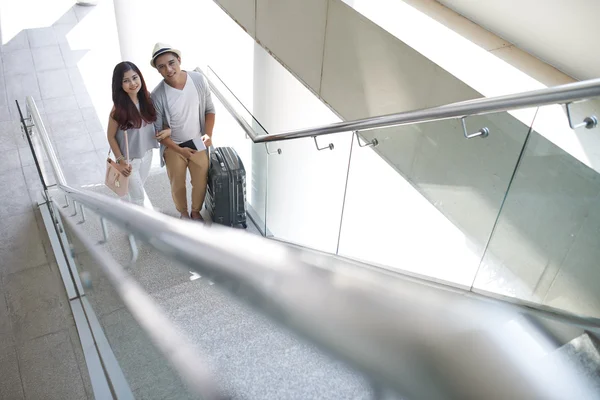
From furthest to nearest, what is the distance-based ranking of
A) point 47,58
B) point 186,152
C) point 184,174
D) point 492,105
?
point 47,58
point 184,174
point 186,152
point 492,105

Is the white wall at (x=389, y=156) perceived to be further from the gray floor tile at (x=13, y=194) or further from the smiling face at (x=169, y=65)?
the gray floor tile at (x=13, y=194)

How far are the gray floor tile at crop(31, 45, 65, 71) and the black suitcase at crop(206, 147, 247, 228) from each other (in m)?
4.71

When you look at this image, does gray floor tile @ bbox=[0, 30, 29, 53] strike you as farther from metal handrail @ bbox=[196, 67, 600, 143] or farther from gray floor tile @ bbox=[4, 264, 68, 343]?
metal handrail @ bbox=[196, 67, 600, 143]

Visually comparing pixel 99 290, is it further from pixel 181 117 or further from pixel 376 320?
pixel 376 320

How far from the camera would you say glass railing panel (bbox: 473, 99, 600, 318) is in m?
1.64

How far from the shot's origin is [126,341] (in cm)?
175

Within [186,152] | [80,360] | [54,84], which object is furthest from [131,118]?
[54,84]

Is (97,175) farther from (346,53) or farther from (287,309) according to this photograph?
(287,309)

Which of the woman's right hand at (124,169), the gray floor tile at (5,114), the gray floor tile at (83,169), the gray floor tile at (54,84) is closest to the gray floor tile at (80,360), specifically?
the woman's right hand at (124,169)

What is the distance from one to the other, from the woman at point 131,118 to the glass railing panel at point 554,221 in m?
2.61

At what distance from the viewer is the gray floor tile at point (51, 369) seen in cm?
305

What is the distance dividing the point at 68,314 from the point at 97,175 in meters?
2.47

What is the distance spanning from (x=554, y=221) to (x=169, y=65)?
277 centimetres

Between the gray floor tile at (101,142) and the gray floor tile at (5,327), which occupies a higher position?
the gray floor tile at (101,142)
